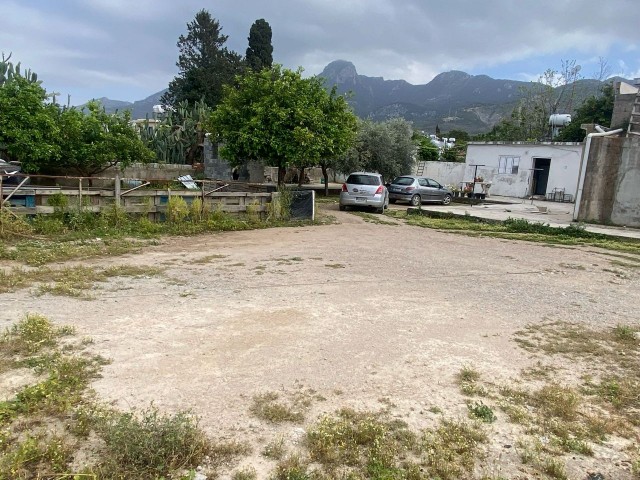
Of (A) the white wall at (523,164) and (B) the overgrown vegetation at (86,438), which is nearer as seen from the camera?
(B) the overgrown vegetation at (86,438)

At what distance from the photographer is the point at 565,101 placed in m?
48.8

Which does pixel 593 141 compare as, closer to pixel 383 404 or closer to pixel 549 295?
pixel 549 295

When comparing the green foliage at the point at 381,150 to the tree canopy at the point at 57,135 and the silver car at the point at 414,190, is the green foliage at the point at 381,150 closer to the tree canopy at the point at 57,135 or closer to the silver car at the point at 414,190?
the silver car at the point at 414,190

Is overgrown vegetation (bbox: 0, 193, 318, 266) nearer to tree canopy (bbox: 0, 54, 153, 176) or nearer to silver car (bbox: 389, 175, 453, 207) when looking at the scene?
tree canopy (bbox: 0, 54, 153, 176)

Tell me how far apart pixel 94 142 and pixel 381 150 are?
13380mm

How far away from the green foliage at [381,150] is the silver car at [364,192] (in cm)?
546

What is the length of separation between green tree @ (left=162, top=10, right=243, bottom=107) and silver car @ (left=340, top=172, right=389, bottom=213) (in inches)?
926

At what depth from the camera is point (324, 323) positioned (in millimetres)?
4973

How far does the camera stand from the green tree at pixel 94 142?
15.1 meters

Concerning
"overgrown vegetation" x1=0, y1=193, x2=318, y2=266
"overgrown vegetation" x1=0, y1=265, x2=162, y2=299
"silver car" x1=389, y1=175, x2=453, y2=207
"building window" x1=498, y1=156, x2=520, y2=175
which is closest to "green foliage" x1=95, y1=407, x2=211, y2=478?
"overgrown vegetation" x1=0, y1=265, x2=162, y2=299

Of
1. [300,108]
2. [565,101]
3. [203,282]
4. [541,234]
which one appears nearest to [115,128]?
[300,108]

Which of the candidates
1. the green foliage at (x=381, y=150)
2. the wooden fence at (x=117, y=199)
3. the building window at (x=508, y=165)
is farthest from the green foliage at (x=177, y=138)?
the building window at (x=508, y=165)

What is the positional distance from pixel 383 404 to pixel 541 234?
12030mm

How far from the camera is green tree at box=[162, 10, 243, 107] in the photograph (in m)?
37.3
